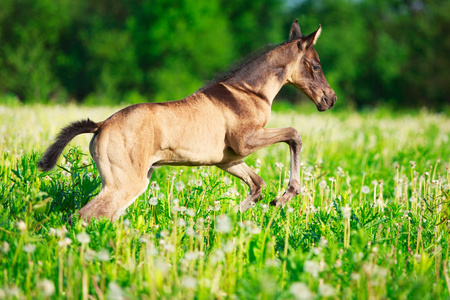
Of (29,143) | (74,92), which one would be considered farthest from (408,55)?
(29,143)

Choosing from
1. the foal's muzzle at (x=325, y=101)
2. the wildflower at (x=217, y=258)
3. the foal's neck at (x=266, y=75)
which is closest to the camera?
the wildflower at (x=217, y=258)

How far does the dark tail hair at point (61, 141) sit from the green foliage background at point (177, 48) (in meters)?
31.2

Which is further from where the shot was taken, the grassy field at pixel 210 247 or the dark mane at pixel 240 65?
the dark mane at pixel 240 65

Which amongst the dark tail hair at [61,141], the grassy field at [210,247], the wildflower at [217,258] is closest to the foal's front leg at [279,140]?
the grassy field at [210,247]

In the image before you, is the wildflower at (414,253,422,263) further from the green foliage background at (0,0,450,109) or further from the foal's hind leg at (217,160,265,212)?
the green foliage background at (0,0,450,109)

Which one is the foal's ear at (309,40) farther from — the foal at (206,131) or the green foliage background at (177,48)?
the green foliage background at (177,48)

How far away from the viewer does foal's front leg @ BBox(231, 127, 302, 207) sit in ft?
16.6

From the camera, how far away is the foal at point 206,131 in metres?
4.37

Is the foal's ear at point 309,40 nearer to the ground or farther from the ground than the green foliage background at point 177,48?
nearer to the ground

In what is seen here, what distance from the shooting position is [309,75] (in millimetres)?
5719

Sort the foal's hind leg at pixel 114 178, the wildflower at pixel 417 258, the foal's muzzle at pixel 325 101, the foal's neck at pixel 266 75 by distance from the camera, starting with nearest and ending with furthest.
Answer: the wildflower at pixel 417 258 < the foal's hind leg at pixel 114 178 < the foal's neck at pixel 266 75 < the foal's muzzle at pixel 325 101

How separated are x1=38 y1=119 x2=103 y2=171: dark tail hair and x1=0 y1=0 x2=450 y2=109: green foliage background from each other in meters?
31.2

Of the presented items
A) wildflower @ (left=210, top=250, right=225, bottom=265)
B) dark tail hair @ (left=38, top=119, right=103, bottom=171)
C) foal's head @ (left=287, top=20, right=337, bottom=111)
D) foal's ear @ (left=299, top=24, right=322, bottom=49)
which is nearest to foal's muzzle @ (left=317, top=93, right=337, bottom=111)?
foal's head @ (left=287, top=20, right=337, bottom=111)

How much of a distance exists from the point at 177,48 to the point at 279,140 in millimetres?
38919
